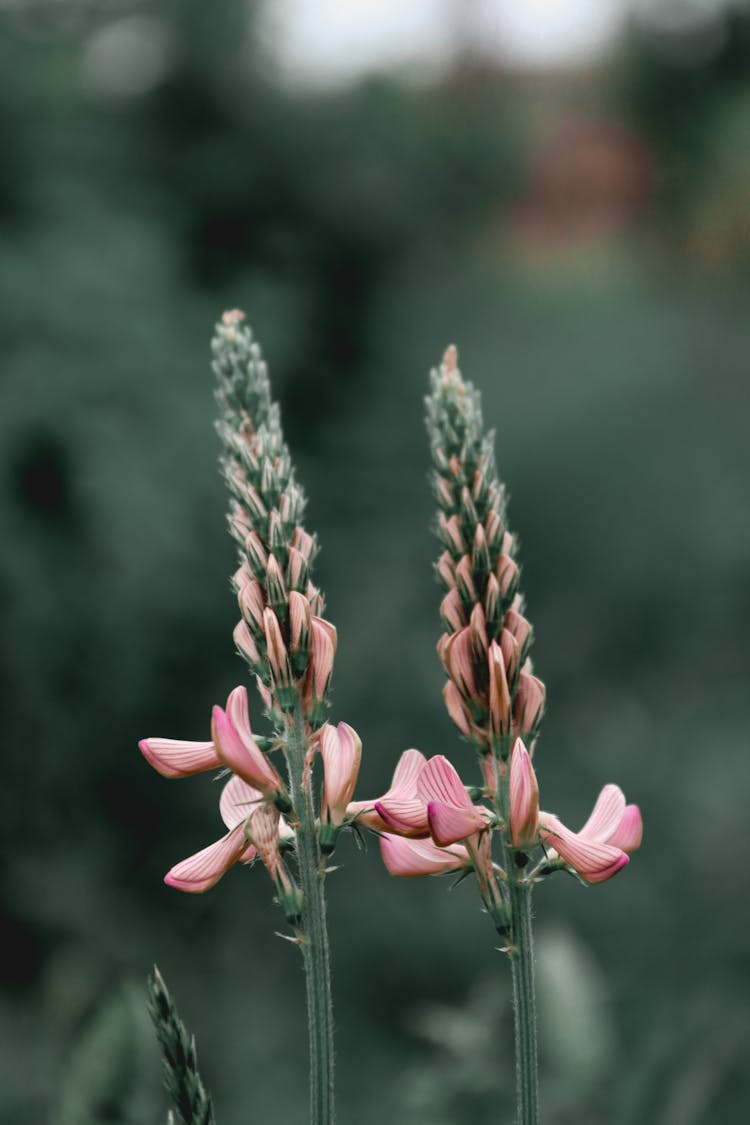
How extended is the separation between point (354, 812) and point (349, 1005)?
617 centimetres

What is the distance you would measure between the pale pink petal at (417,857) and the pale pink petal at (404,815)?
41mm

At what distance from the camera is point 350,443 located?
896 cm

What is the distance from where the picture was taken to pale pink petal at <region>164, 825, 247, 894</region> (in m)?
1.19

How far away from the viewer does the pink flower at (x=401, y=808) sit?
3.90 ft

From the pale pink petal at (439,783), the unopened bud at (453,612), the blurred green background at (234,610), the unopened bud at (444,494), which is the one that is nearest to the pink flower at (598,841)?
the pale pink petal at (439,783)

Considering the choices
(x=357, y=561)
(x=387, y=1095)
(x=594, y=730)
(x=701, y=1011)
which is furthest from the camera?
(x=357, y=561)

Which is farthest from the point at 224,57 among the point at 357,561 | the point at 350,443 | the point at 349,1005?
the point at 349,1005

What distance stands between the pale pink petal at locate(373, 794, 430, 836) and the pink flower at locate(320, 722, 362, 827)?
0.03 m

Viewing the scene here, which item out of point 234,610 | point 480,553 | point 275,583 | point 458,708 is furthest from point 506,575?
point 234,610

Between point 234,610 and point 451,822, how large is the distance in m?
6.04

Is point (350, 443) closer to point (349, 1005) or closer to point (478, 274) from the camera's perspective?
point (349, 1005)

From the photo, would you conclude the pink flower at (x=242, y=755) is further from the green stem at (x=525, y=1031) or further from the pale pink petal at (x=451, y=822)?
the green stem at (x=525, y=1031)

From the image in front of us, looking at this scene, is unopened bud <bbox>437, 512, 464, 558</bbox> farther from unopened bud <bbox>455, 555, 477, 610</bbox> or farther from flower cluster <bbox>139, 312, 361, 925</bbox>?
flower cluster <bbox>139, 312, 361, 925</bbox>

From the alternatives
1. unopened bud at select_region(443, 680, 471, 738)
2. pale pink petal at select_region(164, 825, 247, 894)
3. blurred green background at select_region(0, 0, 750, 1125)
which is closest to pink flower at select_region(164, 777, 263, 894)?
pale pink petal at select_region(164, 825, 247, 894)
